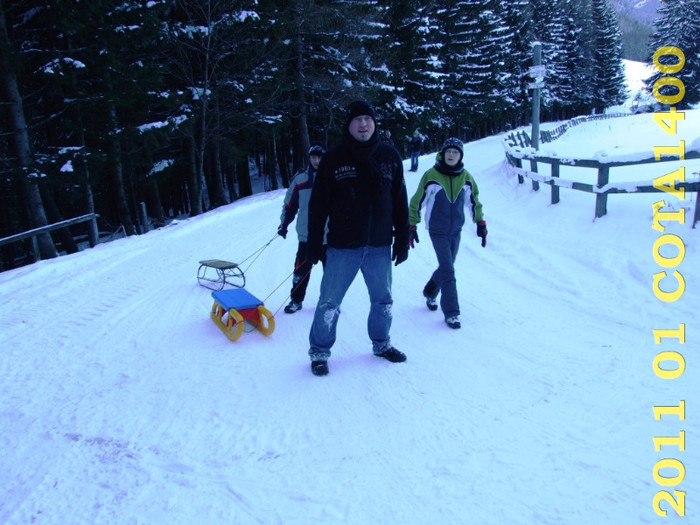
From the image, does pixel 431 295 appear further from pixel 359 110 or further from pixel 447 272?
pixel 359 110

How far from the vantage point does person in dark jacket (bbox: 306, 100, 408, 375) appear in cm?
359

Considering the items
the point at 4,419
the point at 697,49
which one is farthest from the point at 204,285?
the point at 697,49

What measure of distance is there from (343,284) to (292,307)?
192cm

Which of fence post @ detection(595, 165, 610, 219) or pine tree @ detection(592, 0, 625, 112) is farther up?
pine tree @ detection(592, 0, 625, 112)

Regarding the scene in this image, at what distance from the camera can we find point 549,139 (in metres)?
30.1

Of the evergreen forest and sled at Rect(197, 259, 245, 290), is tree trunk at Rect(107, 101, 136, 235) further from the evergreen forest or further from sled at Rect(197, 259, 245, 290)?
sled at Rect(197, 259, 245, 290)

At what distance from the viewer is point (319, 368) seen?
3.92 m

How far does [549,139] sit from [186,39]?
891 inches

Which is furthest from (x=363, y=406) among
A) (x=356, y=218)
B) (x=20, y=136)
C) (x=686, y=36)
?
(x=686, y=36)

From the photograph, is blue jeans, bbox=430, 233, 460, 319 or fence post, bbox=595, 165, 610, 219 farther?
fence post, bbox=595, 165, 610, 219

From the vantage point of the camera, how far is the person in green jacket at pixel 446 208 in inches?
189

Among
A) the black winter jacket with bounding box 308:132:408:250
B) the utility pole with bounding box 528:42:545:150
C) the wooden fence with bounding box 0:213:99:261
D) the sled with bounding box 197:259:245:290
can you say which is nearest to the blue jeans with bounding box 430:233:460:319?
the black winter jacket with bounding box 308:132:408:250

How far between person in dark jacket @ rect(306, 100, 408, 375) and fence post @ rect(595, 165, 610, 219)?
4.77 metres

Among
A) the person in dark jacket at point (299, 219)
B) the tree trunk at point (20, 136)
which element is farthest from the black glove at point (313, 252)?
the tree trunk at point (20, 136)
